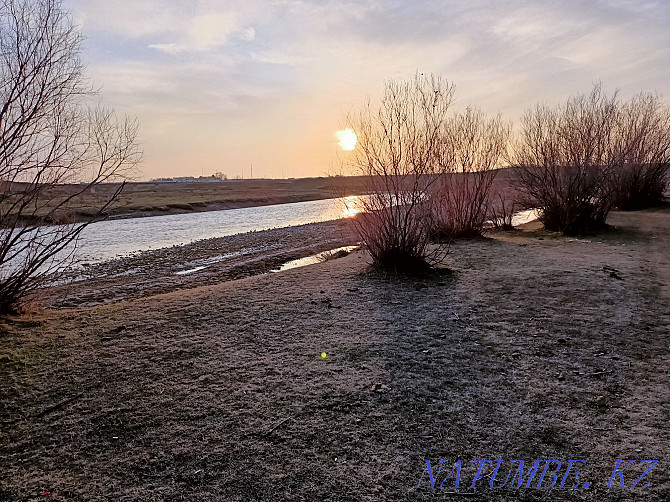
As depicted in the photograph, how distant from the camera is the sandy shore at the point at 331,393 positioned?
298 centimetres

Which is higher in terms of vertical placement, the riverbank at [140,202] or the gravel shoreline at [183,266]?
the riverbank at [140,202]

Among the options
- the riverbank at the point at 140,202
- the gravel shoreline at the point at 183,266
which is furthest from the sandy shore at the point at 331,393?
the gravel shoreline at the point at 183,266

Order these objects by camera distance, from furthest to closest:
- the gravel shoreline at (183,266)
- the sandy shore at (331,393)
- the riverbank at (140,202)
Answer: the gravel shoreline at (183,266) → the riverbank at (140,202) → the sandy shore at (331,393)

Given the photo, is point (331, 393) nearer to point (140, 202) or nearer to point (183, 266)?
point (183, 266)

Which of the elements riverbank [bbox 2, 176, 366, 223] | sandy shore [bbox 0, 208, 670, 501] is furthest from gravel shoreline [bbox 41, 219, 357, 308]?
sandy shore [bbox 0, 208, 670, 501]

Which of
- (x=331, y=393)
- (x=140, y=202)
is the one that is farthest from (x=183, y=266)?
(x=140, y=202)

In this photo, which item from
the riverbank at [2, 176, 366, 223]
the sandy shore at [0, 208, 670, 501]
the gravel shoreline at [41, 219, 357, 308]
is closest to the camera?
the sandy shore at [0, 208, 670, 501]

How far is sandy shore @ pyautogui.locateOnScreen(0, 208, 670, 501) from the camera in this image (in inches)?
117

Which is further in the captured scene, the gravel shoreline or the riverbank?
the gravel shoreline

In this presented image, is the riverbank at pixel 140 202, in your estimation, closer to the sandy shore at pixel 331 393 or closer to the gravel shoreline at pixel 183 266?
the gravel shoreline at pixel 183 266

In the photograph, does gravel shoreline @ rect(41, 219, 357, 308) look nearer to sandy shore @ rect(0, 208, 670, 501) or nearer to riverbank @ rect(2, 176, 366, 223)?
riverbank @ rect(2, 176, 366, 223)

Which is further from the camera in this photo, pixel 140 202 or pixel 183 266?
pixel 140 202

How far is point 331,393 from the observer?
13.4ft

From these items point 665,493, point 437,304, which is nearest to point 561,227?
point 437,304
